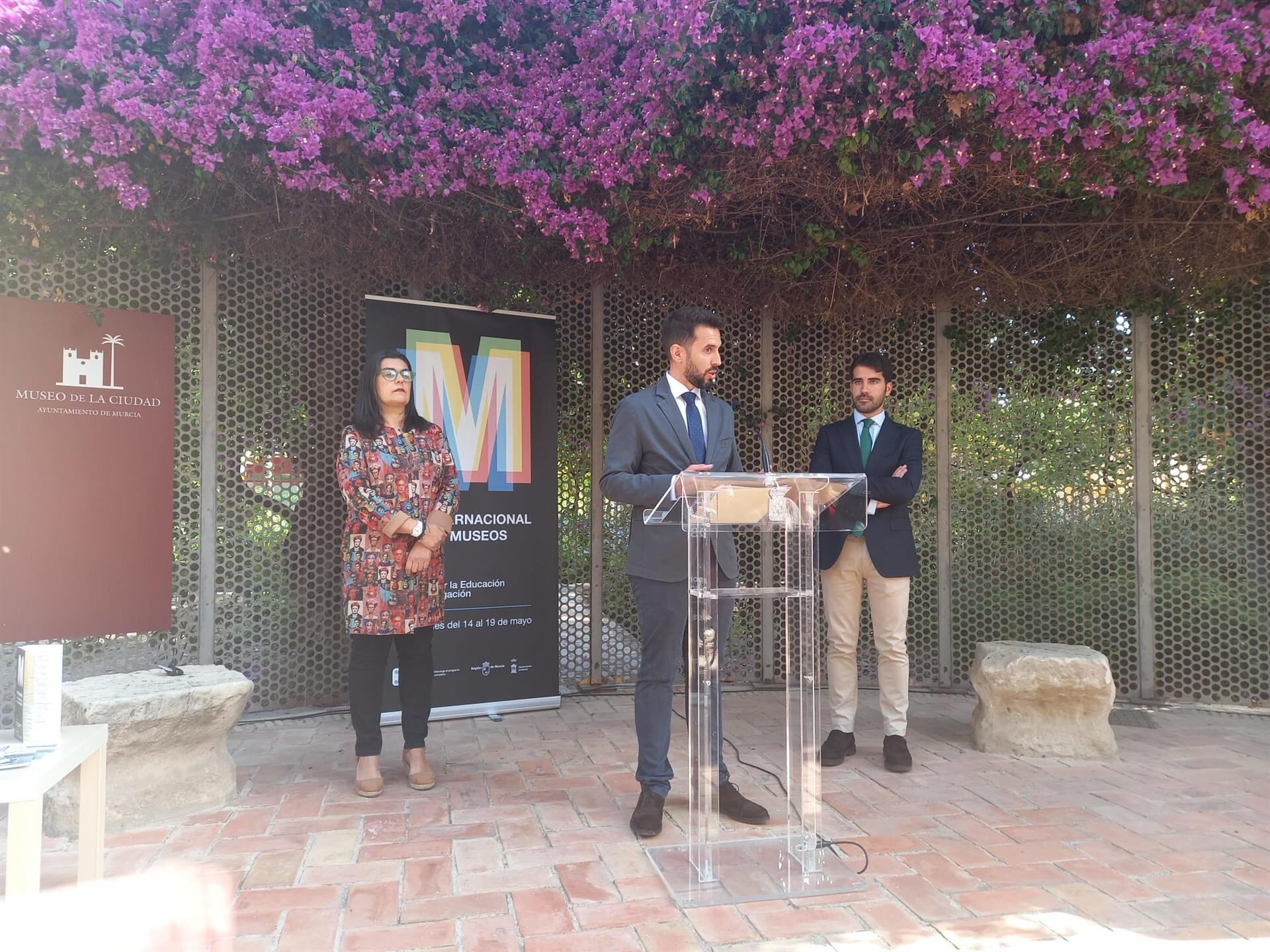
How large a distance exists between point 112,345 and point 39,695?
2980 mm

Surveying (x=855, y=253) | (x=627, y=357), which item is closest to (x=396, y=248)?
(x=627, y=357)

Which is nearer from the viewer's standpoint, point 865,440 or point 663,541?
point 663,541

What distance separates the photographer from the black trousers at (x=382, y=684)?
3797mm

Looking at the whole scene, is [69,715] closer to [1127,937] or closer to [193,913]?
[193,913]

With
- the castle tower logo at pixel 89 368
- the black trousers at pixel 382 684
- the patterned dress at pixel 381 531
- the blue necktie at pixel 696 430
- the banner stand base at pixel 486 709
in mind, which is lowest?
the banner stand base at pixel 486 709

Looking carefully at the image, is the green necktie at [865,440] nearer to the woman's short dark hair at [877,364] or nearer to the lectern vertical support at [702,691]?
the woman's short dark hair at [877,364]

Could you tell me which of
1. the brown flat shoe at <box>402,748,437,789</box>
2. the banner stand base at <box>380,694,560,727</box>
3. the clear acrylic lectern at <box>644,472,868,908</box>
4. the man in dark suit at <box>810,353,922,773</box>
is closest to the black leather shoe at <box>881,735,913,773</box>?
the man in dark suit at <box>810,353,922,773</box>

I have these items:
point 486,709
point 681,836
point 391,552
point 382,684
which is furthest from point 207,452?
point 681,836

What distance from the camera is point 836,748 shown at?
14.0ft

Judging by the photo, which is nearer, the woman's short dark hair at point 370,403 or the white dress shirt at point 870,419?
the woman's short dark hair at point 370,403

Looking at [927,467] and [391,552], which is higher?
[927,467]

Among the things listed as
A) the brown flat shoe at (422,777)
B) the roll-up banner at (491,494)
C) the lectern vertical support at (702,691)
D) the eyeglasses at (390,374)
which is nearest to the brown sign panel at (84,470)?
the roll-up banner at (491,494)

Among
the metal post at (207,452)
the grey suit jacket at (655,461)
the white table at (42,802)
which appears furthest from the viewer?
the metal post at (207,452)

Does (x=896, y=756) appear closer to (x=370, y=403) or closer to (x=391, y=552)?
(x=391, y=552)
